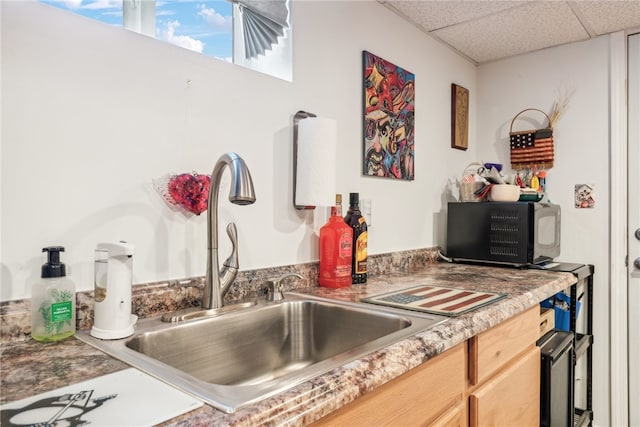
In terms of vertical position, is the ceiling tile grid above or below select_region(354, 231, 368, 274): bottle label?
above

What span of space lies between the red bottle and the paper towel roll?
0.36 feet

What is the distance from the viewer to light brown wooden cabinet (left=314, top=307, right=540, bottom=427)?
0.78m

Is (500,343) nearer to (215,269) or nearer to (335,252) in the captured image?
(335,252)

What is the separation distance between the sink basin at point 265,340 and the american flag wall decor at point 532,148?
1.72 m

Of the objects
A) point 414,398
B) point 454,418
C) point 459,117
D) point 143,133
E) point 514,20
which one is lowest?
point 454,418

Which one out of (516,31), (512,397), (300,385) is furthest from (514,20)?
(300,385)

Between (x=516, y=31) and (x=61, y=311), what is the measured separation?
2324mm

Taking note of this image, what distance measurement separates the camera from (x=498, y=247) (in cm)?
199

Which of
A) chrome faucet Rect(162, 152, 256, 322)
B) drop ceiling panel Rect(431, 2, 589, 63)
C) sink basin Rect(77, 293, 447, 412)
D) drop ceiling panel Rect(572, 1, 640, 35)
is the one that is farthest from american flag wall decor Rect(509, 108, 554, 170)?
chrome faucet Rect(162, 152, 256, 322)

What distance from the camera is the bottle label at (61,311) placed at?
2.77 ft

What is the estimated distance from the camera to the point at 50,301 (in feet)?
2.77

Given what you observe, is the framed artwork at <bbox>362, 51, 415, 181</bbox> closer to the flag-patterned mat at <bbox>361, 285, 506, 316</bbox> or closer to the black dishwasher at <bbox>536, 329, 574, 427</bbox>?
the flag-patterned mat at <bbox>361, 285, 506, 316</bbox>

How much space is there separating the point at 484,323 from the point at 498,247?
3.30ft

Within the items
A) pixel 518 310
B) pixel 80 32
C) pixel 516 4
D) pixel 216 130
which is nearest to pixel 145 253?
pixel 216 130
